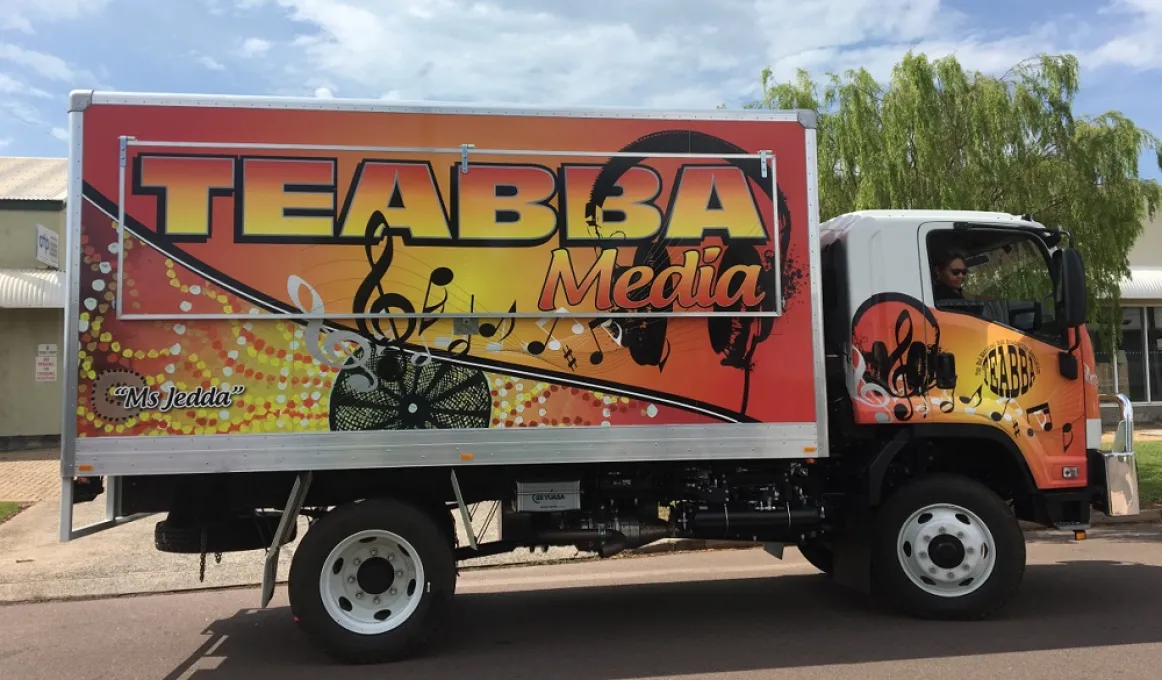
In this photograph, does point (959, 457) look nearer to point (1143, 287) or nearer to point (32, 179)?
point (1143, 287)

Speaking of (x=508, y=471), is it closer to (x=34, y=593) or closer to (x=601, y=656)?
(x=601, y=656)

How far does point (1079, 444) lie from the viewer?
545 centimetres

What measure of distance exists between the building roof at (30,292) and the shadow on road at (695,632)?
447 inches

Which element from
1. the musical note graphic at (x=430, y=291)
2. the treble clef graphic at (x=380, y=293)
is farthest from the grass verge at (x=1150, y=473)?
the treble clef graphic at (x=380, y=293)

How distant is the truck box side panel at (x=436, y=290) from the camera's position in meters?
Result: 4.61

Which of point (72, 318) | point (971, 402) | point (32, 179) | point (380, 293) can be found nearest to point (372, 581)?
point (380, 293)

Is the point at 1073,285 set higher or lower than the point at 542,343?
higher

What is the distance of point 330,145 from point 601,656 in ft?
11.6

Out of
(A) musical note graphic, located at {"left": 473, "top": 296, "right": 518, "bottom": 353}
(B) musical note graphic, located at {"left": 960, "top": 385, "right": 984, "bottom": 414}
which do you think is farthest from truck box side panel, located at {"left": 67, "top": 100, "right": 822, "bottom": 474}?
(B) musical note graphic, located at {"left": 960, "top": 385, "right": 984, "bottom": 414}

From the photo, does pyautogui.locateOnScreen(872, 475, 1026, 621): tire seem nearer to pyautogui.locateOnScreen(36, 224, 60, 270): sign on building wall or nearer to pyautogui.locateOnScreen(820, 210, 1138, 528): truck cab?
pyautogui.locateOnScreen(820, 210, 1138, 528): truck cab

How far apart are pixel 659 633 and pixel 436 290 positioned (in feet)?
8.92

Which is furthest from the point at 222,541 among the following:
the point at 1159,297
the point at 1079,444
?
the point at 1159,297

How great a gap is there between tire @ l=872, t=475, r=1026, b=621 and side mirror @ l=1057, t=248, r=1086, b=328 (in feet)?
4.38

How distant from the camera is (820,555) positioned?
253 inches
